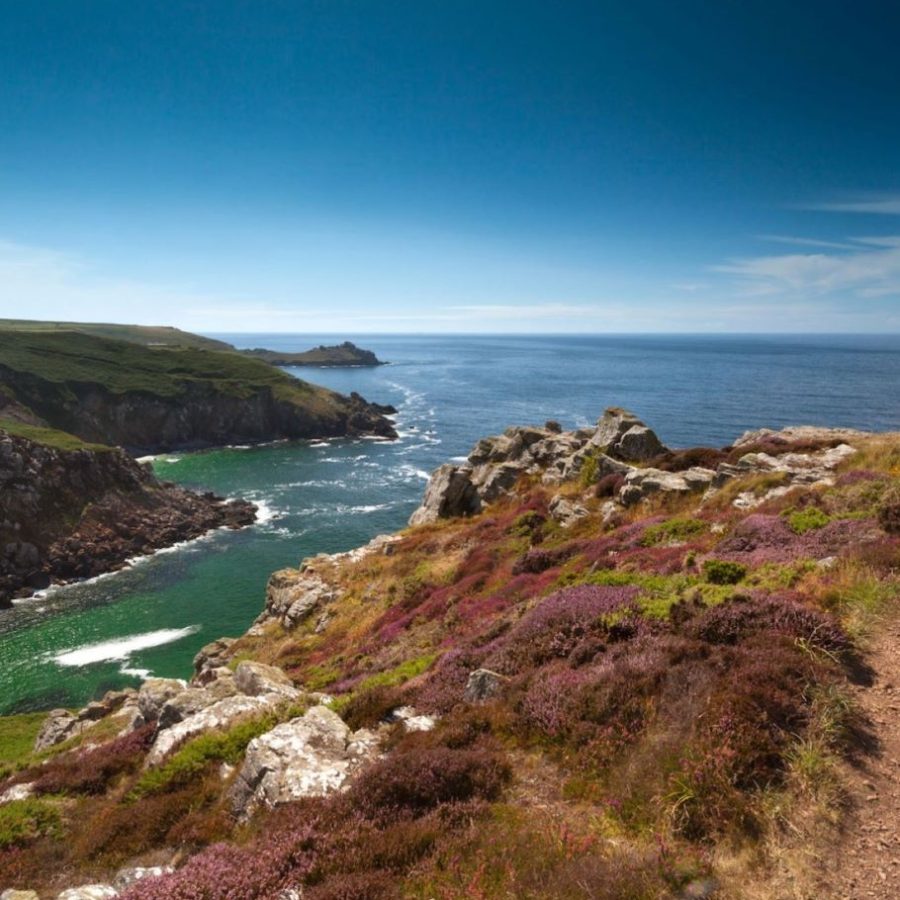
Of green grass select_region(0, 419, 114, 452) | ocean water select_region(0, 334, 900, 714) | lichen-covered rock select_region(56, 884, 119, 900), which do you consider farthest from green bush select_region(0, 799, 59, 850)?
green grass select_region(0, 419, 114, 452)

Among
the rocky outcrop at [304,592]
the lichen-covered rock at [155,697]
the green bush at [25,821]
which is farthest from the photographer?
the rocky outcrop at [304,592]

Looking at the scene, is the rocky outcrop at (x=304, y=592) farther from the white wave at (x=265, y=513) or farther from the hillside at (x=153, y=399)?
the hillside at (x=153, y=399)

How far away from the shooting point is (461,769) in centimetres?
868

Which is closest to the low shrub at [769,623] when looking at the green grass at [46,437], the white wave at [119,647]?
the white wave at [119,647]

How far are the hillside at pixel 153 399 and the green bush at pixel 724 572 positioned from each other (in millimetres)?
133758

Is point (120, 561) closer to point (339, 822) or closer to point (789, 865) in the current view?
point (339, 822)

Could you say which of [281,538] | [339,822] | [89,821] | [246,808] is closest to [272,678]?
[89,821]

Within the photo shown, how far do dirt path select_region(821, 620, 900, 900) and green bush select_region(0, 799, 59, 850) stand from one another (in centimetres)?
1322

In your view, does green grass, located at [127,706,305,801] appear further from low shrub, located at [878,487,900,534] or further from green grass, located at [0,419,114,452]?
green grass, located at [0,419,114,452]

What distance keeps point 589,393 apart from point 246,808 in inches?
7404

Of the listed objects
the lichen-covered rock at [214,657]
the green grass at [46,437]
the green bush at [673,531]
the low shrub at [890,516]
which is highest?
the low shrub at [890,516]

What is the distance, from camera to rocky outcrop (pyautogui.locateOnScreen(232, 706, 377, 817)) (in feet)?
30.3

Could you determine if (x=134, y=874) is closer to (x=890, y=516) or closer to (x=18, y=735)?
(x=890, y=516)

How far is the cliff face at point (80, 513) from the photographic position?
67.0 metres
